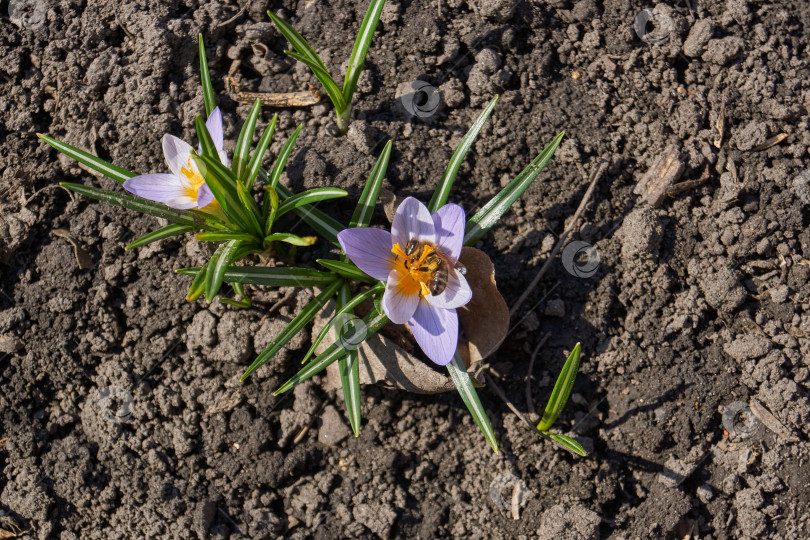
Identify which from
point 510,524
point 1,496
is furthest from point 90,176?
point 510,524

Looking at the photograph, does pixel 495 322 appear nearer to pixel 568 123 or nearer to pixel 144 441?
pixel 568 123

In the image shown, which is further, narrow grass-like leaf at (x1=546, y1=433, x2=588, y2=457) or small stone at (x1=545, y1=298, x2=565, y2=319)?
small stone at (x1=545, y1=298, x2=565, y2=319)

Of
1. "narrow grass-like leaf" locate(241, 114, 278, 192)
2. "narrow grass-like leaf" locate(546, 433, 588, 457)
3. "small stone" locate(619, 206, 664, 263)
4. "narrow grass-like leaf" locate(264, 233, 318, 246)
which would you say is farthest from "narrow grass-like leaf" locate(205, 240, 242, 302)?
"small stone" locate(619, 206, 664, 263)

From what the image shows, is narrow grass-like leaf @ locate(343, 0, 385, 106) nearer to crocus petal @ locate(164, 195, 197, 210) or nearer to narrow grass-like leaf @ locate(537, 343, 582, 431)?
crocus petal @ locate(164, 195, 197, 210)

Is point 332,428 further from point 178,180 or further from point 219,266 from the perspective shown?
point 178,180
